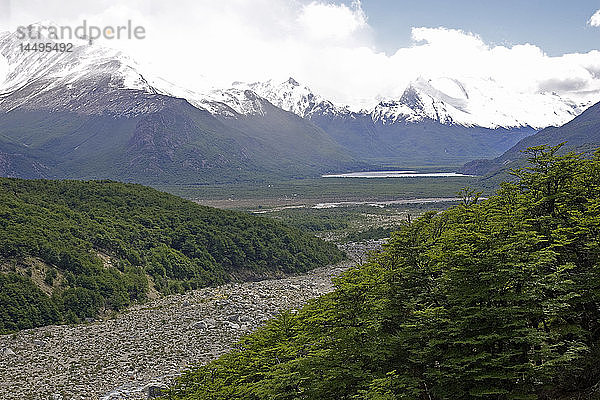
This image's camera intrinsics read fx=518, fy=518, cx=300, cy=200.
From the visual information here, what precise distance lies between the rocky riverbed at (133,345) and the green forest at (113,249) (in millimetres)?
2752

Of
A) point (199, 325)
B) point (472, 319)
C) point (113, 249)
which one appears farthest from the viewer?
point (113, 249)

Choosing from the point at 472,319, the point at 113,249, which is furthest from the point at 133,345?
the point at 472,319

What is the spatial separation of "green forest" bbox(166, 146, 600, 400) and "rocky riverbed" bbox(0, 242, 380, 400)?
10714 mm

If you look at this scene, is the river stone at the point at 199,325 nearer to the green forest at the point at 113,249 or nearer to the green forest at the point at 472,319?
the green forest at the point at 113,249

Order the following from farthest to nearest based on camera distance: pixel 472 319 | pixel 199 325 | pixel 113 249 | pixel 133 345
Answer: pixel 113 249 → pixel 199 325 → pixel 133 345 → pixel 472 319

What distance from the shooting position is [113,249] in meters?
56.0

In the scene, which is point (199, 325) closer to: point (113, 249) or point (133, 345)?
point (133, 345)

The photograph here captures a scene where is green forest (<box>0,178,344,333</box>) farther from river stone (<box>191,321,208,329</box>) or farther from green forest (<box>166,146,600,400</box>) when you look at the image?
green forest (<box>166,146,600,400</box>)

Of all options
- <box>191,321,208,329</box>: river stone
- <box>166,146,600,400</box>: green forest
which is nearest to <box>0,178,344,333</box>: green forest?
<box>191,321,208,329</box>: river stone

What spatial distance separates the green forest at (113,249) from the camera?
44.4 meters

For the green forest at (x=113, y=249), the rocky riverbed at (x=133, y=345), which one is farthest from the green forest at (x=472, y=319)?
the green forest at (x=113, y=249)

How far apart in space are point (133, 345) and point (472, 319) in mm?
28633

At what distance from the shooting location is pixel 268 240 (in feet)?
230

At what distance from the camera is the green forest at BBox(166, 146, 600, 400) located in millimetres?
14602
